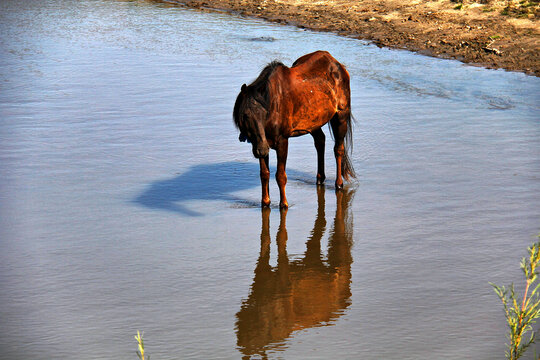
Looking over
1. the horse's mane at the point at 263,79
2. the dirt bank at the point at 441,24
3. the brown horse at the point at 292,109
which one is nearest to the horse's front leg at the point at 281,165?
the brown horse at the point at 292,109

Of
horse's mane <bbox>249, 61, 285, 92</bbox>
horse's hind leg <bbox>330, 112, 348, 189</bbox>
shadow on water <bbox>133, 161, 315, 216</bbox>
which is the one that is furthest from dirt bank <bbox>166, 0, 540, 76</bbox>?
horse's mane <bbox>249, 61, 285, 92</bbox>

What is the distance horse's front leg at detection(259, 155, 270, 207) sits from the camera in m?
8.04

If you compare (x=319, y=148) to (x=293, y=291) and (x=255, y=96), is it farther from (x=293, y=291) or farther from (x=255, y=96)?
(x=293, y=291)

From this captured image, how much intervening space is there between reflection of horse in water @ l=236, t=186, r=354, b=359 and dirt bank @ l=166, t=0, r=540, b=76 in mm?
8232

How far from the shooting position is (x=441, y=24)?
17359 millimetres

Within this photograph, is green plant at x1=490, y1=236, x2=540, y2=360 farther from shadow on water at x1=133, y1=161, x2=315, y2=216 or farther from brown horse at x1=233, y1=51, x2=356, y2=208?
shadow on water at x1=133, y1=161, x2=315, y2=216

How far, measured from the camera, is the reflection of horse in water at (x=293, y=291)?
571 cm

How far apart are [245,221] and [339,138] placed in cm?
174

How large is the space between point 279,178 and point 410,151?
2.62 meters

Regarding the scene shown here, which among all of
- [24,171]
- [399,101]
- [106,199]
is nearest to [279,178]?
[106,199]

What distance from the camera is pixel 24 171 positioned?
31.2 ft

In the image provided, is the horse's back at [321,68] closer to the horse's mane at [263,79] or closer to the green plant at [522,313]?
the horse's mane at [263,79]

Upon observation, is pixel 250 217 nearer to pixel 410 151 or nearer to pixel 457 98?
pixel 410 151

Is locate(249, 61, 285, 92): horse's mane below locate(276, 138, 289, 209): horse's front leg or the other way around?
the other way around
